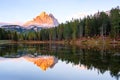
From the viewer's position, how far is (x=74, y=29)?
598ft

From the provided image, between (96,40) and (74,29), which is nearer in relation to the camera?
(96,40)

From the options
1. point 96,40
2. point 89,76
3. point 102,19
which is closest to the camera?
point 89,76

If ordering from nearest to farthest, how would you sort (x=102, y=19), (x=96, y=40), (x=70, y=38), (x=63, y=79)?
(x=63, y=79) → (x=96, y=40) → (x=102, y=19) → (x=70, y=38)

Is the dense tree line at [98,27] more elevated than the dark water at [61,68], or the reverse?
the dense tree line at [98,27]

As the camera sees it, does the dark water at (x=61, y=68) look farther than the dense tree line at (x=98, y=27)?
No

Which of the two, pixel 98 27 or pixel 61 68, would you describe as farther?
pixel 98 27

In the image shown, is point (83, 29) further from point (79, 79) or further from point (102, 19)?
point (79, 79)

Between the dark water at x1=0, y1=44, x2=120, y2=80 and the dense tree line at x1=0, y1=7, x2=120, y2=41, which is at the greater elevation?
the dense tree line at x1=0, y1=7, x2=120, y2=41

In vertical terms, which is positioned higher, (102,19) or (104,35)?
(102,19)

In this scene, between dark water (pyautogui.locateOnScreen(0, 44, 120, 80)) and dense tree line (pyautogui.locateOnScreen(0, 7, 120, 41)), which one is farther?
dense tree line (pyautogui.locateOnScreen(0, 7, 120, 41))

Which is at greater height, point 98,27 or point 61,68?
point 98,27

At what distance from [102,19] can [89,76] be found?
124159 mm

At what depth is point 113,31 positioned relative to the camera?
5064 inches

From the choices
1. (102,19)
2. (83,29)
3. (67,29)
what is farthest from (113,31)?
(67,29)
